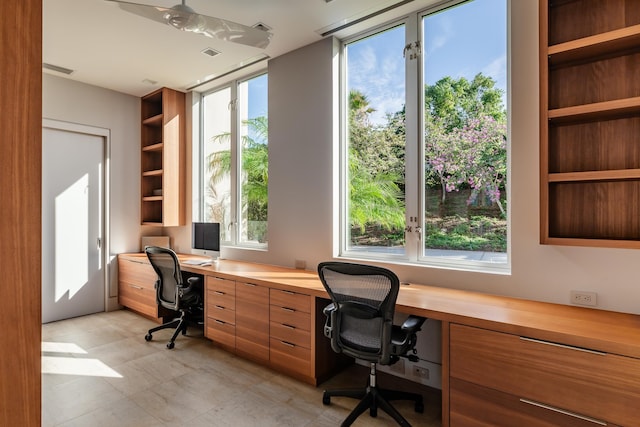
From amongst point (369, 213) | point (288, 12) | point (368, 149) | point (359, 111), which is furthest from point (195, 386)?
point (288, 12)

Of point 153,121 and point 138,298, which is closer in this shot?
point 138,298

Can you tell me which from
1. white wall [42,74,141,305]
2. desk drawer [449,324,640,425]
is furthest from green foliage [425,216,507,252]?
white wall [42,74,141,305]

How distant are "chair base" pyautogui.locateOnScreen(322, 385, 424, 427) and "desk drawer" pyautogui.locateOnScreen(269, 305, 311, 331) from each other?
0.50m

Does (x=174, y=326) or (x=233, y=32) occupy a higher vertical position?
(x=233, y=32)

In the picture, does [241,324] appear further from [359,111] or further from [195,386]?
[359,111]

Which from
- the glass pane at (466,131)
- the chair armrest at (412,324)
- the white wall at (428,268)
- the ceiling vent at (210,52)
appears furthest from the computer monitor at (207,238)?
the chair armrest at (412,324)

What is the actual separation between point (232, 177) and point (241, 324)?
6.55ft

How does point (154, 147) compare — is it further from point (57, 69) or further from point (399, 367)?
point (399, 367)

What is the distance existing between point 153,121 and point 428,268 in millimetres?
4320

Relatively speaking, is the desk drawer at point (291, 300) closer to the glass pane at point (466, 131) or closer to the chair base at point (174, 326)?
the glass pane at point (466, 131)

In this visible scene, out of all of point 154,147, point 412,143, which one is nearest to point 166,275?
point 154,147

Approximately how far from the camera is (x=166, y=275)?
3650mm

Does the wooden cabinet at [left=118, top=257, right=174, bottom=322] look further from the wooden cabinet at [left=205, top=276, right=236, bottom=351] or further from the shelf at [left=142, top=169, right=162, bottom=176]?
the shelf at [left=142, top=169, right=162, bottom=176]

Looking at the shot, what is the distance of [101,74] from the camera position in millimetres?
4168
